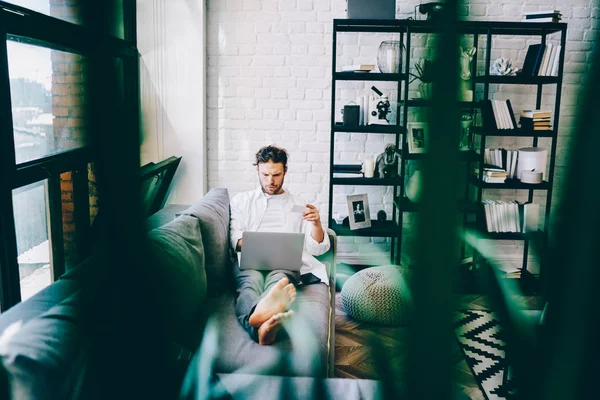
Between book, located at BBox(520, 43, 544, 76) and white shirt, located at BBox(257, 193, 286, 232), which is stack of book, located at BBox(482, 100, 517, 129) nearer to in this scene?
book, located at BBox(520, 43, 544, 76)

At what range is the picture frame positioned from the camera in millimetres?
4043

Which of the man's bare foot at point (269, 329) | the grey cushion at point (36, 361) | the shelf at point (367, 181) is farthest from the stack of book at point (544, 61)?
the grey cushion at point (36, 361)

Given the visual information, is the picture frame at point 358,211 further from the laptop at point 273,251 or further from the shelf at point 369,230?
the laptop at point 273,251

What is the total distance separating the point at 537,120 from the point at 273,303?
2674 millimetres

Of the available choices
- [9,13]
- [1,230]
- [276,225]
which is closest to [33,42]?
[9,13]

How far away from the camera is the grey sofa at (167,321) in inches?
7.9

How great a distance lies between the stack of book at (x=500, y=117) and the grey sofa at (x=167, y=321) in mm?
1583

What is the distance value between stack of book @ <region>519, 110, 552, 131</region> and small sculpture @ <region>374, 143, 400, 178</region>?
1002mm

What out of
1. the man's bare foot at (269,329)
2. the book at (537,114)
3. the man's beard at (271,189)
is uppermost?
the book at (537,114)

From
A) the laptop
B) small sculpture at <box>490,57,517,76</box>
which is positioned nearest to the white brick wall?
small sculpture at <box>490,57,517,76</box>

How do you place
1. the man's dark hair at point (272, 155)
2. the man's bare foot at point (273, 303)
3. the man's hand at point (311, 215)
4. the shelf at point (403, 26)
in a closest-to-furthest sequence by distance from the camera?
the man's bare foot at point (273, 303) → the man's hand at point (311, 215) → the man's dark hair at point (272, 155) → the shelf at point (403, 26)

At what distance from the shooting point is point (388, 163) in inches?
158

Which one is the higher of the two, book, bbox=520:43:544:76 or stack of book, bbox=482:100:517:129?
book, bbox=520:43:544:76

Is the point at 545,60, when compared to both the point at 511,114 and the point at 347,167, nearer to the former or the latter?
the point at 511,114
